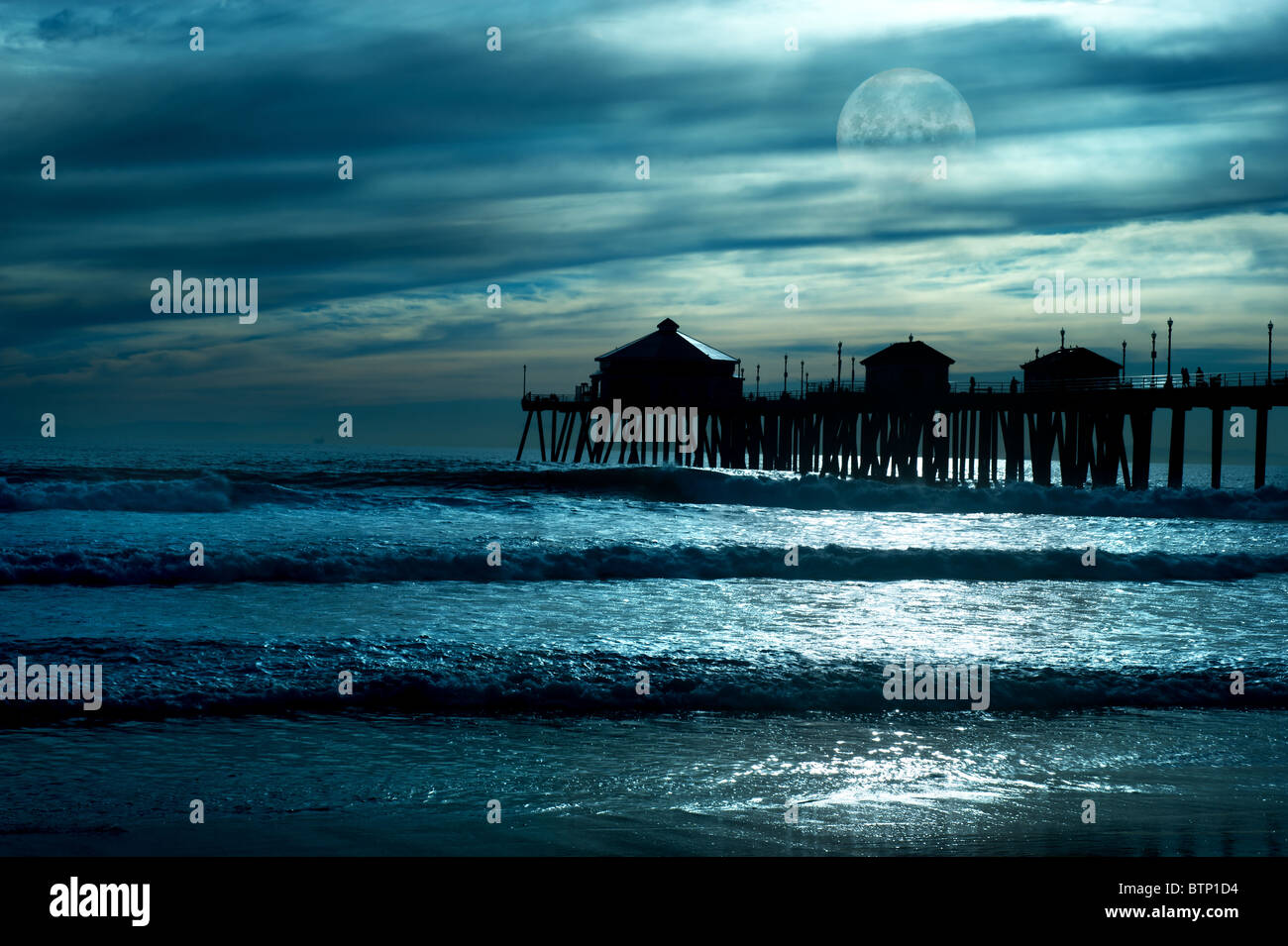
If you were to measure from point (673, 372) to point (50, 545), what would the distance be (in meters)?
47.9

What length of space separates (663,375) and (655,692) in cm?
5496

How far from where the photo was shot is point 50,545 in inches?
635

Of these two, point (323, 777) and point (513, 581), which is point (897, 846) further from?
point (513, 581)

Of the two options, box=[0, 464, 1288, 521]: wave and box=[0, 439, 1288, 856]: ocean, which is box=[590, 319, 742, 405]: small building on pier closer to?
box=[0, 464, 1288, 521]: wave

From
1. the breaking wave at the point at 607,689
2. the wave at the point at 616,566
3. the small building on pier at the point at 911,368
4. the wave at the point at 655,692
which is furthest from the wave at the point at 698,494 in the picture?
the wave at the point at 655,692

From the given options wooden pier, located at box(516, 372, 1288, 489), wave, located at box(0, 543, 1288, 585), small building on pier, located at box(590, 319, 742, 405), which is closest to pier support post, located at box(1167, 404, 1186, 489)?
wooden pier, located at box(516, 372, 1288, 489)

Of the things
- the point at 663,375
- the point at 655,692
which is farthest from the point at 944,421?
the point at 655,692

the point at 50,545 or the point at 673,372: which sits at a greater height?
the point at 673,372

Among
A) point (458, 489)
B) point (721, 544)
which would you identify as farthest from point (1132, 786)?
point (458, 489)

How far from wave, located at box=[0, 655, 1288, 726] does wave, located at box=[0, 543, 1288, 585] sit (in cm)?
659

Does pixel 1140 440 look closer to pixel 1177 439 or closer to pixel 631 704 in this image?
pixel 1177 439

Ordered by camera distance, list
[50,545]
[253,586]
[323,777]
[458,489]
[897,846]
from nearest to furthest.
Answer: [897,846] → [323,777] → [253,586] → [50,545] → [458,489]

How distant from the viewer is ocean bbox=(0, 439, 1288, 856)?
483cm

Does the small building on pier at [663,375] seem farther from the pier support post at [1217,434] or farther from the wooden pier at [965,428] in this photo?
the pier support post at [1217,434]
